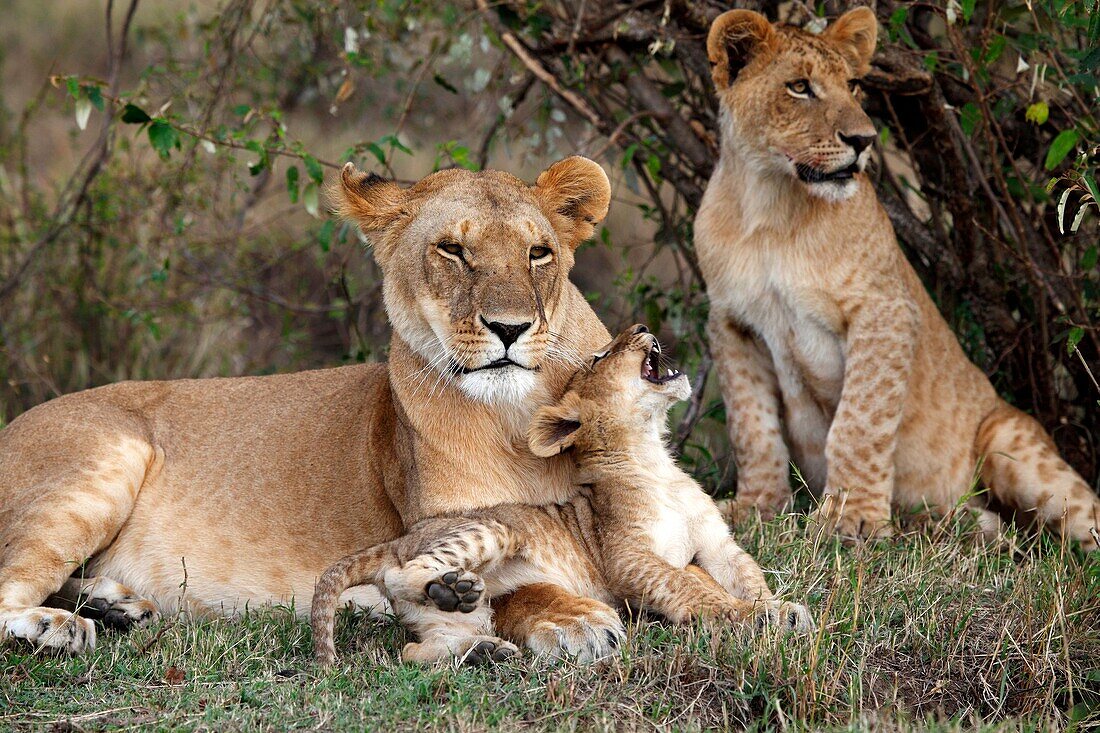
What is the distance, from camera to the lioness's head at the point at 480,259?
3260mm

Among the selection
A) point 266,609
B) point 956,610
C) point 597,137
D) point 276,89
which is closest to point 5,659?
point 266,609

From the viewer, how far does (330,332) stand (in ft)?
28.1

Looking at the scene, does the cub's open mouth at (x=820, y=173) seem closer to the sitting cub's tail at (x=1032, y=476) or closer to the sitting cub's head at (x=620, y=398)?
the sitting cub's head at (x=620, y=398)

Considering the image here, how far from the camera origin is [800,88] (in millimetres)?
4270

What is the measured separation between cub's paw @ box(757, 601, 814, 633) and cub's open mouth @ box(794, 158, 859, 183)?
4.83 ft

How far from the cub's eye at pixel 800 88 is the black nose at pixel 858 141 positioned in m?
0.22

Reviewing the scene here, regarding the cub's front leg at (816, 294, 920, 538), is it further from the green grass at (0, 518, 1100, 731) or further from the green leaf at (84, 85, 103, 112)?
the green leaf at (84, 85, 103, 112)

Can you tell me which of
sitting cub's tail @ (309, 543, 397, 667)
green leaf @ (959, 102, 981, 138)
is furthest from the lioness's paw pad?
green leaf @ (959, 102, 981, 138)

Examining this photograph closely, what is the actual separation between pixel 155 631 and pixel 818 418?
234 centimetres

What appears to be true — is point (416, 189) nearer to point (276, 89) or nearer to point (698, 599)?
point (698, 599)

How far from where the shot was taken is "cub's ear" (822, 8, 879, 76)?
4.32 metres

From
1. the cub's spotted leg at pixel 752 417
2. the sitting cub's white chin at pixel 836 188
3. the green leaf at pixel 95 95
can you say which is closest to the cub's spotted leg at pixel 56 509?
the green leaf at pixel 95 95

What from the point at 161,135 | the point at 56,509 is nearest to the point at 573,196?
the point at 161,135

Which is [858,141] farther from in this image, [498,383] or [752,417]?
Result: [498,383]
